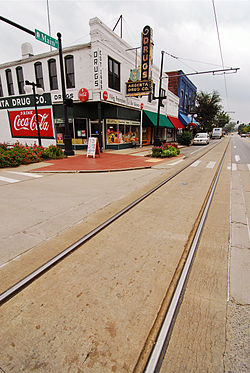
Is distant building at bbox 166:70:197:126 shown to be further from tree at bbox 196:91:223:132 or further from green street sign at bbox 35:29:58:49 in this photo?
green street sign at bbox 35:29:58:49

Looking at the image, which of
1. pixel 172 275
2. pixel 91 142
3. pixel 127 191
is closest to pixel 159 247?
pixel 172 275

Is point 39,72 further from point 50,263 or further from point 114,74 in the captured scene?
point 50,263

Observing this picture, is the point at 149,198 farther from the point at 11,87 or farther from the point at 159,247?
the point at 11,87

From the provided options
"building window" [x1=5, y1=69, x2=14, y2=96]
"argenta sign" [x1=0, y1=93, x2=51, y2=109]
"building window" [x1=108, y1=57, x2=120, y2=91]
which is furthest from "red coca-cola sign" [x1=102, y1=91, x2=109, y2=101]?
"building window" [x1=5, y1=69, x2=14, y2=96]

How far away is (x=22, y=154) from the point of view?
10938 mm

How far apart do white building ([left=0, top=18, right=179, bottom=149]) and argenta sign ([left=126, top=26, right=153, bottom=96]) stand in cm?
79

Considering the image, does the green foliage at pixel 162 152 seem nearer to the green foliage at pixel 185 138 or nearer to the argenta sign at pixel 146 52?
the argenta sign at pixel 146 52

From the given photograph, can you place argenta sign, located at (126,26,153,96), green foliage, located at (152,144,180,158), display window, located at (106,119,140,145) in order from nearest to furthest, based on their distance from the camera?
green foliage, located at (152,144,180,158) < argenta sign, located at (126,26,153,96) < display window, located at (106,119,140,145)

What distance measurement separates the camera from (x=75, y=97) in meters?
15.4

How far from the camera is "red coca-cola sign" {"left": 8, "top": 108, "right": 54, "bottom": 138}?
17.8 metres

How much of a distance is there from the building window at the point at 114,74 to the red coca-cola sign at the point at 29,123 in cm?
606

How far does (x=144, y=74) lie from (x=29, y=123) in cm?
1165

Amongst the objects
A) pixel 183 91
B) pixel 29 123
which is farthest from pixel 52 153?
pixel 183 91

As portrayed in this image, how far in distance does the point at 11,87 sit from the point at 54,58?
6.95 m
